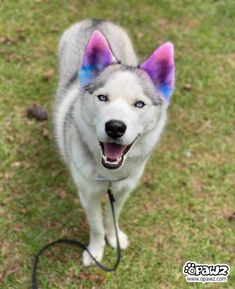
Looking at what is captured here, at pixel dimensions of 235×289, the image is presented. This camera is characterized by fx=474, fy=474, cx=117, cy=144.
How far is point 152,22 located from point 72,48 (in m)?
2.47

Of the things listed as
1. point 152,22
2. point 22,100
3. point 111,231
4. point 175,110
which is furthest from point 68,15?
point 111,231

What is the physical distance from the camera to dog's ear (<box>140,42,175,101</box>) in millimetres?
2971

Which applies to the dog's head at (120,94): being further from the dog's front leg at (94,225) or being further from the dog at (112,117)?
the dog's front leg at (94,225)

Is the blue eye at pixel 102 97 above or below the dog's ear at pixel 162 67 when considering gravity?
below

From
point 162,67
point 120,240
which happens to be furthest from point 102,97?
point 120,240

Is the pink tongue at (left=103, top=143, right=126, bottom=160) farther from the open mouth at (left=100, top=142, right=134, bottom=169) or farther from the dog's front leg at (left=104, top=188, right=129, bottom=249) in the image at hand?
the dog's front leg at (left=104, top=188, right=129, bottom=249)

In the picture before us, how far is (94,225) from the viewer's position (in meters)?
3.83

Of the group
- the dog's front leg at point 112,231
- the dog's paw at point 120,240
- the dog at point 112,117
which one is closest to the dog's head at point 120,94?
the dog at point 112,117

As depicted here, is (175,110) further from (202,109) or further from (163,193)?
(163,193)

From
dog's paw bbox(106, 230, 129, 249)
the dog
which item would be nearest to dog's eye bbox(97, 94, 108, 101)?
the dog

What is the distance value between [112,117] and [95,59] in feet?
1.72

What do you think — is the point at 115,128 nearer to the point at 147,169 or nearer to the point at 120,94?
the point at 120,94

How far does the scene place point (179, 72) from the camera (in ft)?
18.9

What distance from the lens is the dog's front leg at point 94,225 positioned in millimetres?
3646
